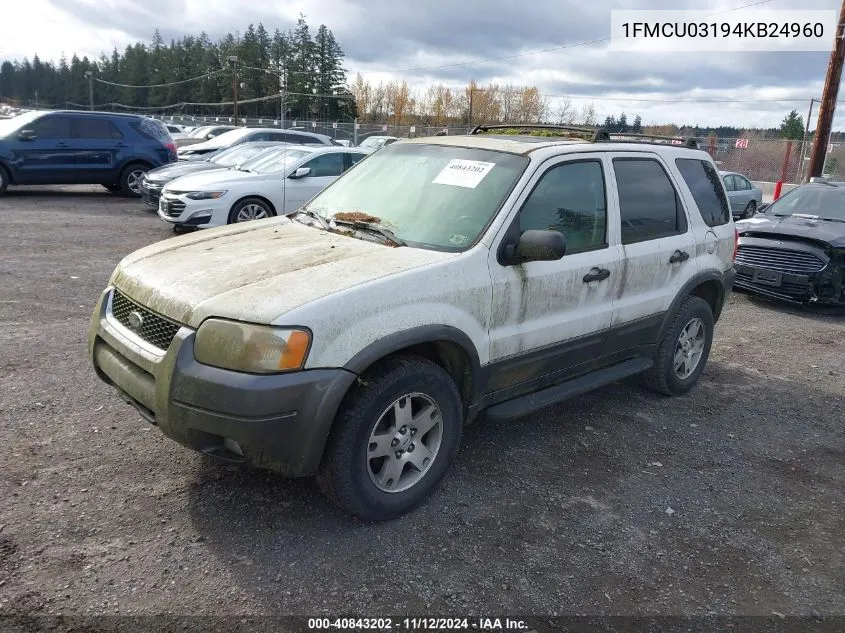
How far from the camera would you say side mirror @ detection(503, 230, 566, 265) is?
3.49 meters

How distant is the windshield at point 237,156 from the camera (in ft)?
40.5

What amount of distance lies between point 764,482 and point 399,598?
2.46 m

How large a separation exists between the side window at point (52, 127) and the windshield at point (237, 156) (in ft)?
10.9

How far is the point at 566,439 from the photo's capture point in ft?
14.6

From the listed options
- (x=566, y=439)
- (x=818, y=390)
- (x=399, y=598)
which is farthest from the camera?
(x=818, y=390)

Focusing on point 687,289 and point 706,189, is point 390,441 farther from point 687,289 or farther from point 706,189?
point 706,189

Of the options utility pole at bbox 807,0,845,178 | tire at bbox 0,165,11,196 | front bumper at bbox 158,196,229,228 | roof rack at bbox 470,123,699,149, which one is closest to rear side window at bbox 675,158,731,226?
roof rack at bbox 470,123,699,149

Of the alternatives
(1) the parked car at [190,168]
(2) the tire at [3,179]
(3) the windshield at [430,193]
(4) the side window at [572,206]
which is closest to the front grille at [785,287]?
(4) the side window at [572,206]

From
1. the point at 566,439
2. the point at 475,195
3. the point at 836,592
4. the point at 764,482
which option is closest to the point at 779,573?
the point at 836,592

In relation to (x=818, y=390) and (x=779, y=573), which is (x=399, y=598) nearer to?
(x=779, y=573)

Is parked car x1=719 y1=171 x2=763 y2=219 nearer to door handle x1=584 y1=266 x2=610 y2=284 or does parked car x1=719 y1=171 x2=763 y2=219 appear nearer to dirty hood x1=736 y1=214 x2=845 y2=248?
dirty hood x1=736 y1=214 x2=845 y2=248

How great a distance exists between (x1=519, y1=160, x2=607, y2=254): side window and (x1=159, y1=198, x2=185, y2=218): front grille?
24.5 feet

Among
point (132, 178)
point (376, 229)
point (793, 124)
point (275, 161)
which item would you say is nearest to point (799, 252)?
point (376, 229)

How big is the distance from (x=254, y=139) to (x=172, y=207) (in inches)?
367
